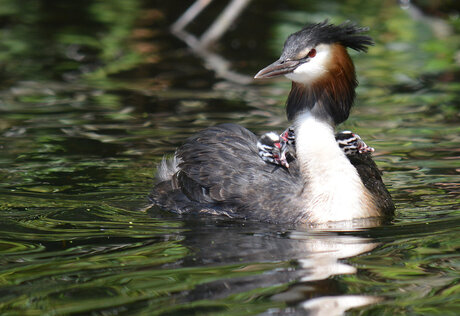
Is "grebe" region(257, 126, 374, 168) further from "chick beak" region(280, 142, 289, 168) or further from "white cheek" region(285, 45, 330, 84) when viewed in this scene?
"white cheek" region(285, 45, 330, 84)

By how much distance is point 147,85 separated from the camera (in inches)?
533

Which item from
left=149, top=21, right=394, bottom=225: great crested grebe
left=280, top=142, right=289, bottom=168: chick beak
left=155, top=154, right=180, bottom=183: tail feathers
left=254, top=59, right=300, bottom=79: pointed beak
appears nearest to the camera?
left=149, top=21, right=394, bottom=225: great crested grebe

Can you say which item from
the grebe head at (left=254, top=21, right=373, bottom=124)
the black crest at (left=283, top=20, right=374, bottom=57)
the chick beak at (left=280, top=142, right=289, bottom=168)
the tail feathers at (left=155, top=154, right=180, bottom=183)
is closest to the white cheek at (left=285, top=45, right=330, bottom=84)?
the grebe head at (left=254, top=21, right=373, bottom=124)

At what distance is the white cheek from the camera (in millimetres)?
7508

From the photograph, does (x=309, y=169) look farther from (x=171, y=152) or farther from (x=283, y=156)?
(x=171, y=152)

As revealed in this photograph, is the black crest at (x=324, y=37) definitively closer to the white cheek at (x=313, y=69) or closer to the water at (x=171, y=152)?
the white cheek at (x=313, y=69)

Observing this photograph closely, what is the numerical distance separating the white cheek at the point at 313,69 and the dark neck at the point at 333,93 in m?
0.05

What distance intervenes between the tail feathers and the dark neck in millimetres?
1606

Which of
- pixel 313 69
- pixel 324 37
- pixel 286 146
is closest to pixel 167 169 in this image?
pixel 286 146

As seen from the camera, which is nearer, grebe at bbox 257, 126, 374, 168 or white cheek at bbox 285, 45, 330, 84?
white cheek at bbox 285, 45, 330, 84

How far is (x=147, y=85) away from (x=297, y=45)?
6280mm

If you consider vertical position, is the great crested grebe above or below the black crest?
below

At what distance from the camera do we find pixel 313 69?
24.7 feet

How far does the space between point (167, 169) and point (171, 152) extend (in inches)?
44.0
